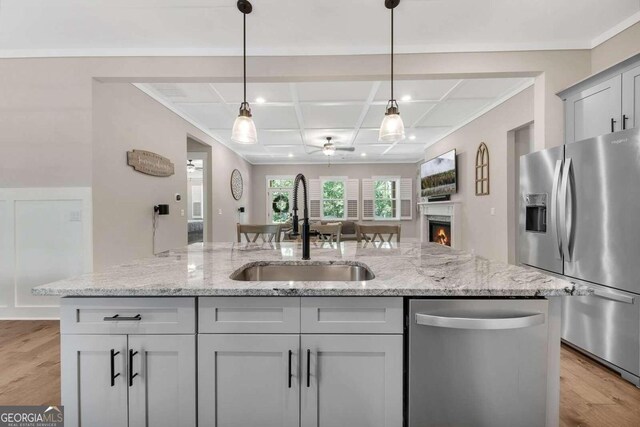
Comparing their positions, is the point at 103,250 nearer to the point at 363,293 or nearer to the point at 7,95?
the point at 7,95

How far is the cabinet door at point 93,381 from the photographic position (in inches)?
45.7

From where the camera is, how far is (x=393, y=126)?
2111mm

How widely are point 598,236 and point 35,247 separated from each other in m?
4.79

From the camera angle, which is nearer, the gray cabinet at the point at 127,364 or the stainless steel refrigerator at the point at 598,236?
the gray cabinet at the point at 127,364

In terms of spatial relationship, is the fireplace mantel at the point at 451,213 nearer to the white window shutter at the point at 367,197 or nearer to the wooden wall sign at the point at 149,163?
the white window shutter at the point at 367,197

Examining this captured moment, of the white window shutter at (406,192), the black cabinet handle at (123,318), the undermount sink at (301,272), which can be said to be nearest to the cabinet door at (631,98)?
the undermount sink at (301,272)

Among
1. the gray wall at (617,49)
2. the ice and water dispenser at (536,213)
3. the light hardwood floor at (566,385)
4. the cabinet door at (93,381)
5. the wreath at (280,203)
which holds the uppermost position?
the gray wall at (617,49)

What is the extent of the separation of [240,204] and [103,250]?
4534 mm

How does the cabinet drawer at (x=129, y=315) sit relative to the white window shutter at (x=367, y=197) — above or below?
below

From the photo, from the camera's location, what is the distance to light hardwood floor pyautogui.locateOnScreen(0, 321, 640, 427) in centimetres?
168

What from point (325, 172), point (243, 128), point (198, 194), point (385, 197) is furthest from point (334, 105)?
point (198, 194)

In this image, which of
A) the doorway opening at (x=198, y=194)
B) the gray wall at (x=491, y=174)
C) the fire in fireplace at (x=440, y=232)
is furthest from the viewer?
the fire in fireplace at (x=440, y=232)

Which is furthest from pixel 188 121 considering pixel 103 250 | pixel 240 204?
pixel 240 204

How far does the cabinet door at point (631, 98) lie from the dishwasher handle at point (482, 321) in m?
1.82
